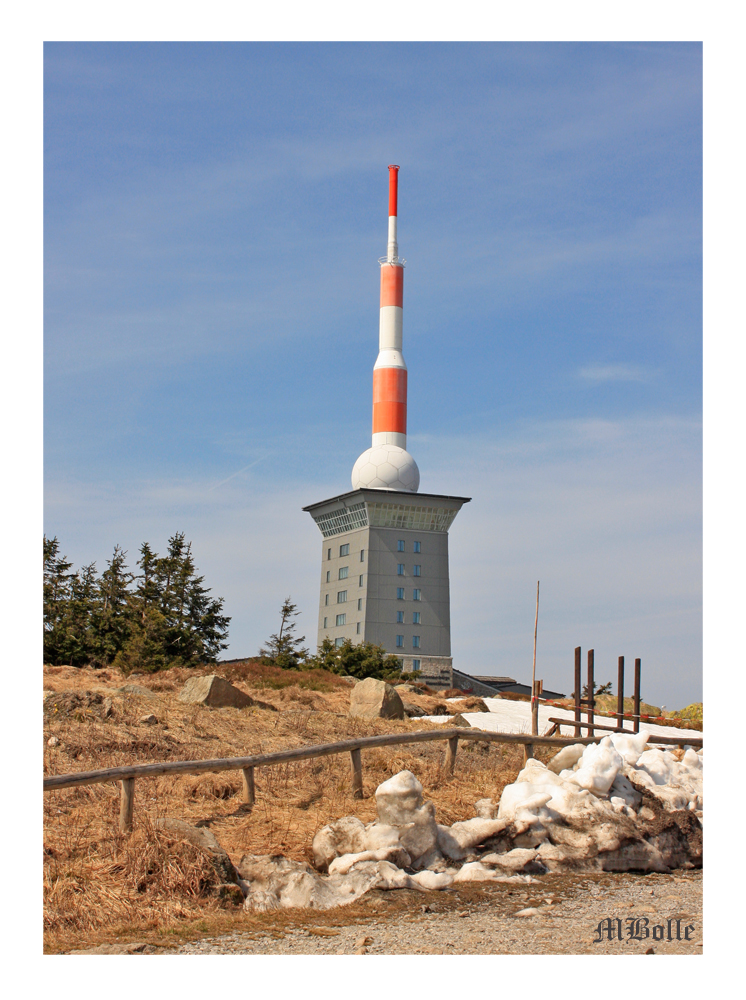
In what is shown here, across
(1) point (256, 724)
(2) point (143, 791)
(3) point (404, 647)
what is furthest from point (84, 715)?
(3) point (404, 647)

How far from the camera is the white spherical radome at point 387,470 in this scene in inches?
2945

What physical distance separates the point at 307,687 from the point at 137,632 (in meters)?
8.72

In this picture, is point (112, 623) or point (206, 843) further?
point (112, 623)

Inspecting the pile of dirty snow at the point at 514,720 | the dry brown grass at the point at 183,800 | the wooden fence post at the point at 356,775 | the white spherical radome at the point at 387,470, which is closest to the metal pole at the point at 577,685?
the pile of dirty snow at the point at 514,720

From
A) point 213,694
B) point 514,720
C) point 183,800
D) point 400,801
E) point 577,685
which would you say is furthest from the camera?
point 514,720

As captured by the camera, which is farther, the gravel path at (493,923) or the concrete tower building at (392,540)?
the concrete tower building at (392,540)

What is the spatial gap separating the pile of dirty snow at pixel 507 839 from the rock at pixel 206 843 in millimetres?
247

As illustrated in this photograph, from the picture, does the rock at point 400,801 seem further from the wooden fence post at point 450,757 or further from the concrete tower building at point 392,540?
the concrete tower building at point 392,540

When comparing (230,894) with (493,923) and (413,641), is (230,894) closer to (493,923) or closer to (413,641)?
(493,923)

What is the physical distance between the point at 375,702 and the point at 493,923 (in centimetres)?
1766

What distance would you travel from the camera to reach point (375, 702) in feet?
85.8

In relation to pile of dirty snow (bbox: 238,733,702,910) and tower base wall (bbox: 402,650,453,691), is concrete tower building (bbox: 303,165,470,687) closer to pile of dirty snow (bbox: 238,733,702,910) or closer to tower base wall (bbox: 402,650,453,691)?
tower base wall (bbox: 402,650,453,691)

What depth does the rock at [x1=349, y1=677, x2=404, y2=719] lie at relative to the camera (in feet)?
84.6

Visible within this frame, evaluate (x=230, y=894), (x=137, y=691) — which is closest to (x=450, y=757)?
(x=230, y=894)
